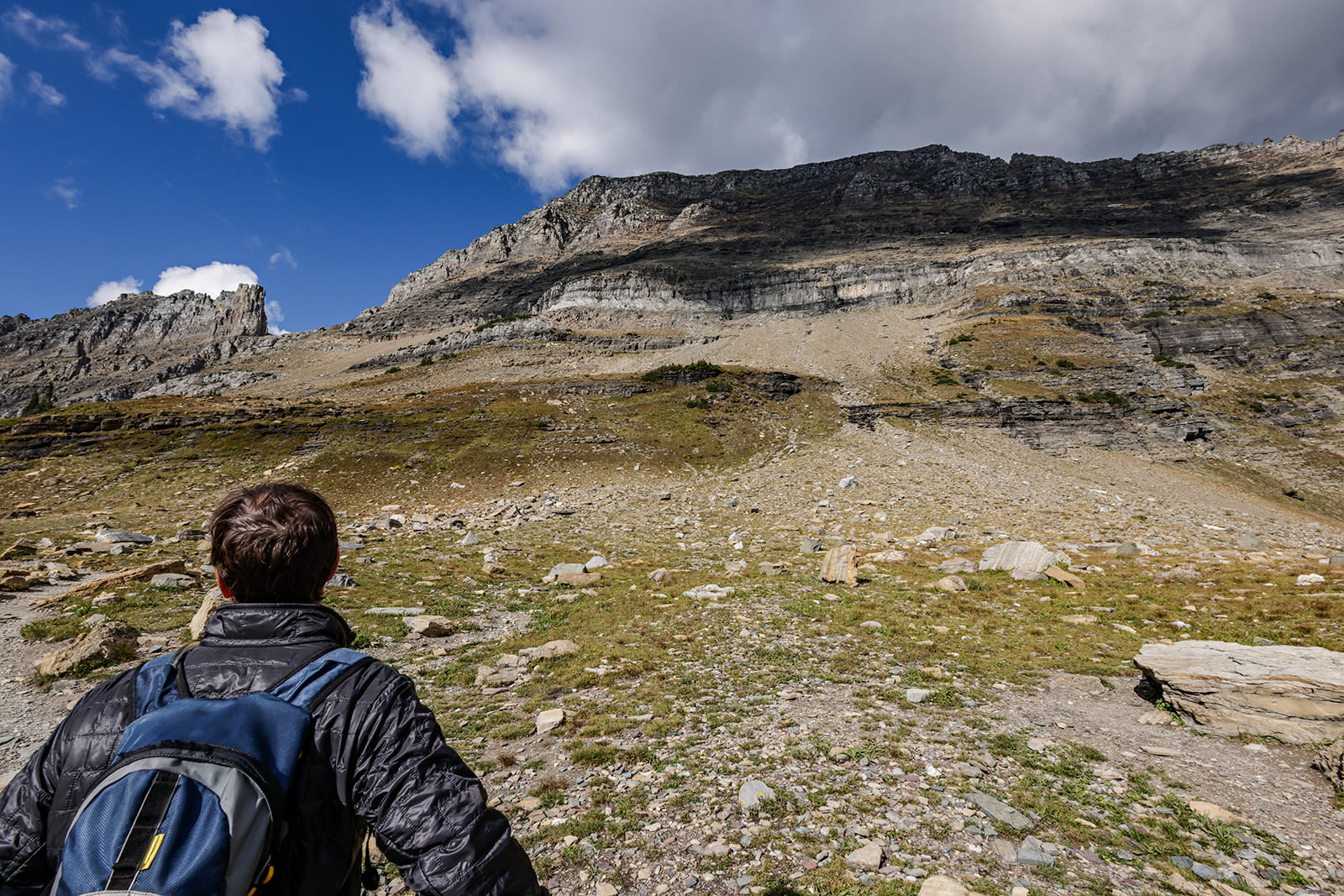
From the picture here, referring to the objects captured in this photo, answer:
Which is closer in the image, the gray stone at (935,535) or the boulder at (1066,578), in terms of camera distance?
the boulder at (1066,578)

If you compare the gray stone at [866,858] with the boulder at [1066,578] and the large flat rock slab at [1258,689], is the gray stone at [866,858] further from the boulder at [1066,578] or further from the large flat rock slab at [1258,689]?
the boulder at [1066,578]

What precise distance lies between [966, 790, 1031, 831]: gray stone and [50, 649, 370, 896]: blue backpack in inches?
266

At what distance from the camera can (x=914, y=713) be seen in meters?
8.38

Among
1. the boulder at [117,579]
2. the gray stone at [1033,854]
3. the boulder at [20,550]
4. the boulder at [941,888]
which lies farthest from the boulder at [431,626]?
the boulder at [20,550]

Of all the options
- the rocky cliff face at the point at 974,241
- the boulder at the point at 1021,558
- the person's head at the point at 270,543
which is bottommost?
the boulder at the point at 1021,558

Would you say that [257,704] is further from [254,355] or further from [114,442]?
[254,355]

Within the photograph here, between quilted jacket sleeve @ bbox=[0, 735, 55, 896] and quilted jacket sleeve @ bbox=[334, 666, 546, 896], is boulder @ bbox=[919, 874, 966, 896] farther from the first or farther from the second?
quilted jacket sleeve @ bbox=[0, 735, 55, 896]

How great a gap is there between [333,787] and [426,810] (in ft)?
1.54

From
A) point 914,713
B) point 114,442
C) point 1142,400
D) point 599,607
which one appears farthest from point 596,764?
point 1142,400

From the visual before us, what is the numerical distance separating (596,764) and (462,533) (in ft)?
68.7

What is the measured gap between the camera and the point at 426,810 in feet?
8.11

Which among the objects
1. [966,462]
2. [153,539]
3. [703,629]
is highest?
[153,539]

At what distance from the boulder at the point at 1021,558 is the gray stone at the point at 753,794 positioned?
14.8 meters

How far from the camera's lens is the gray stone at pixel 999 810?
560cm
